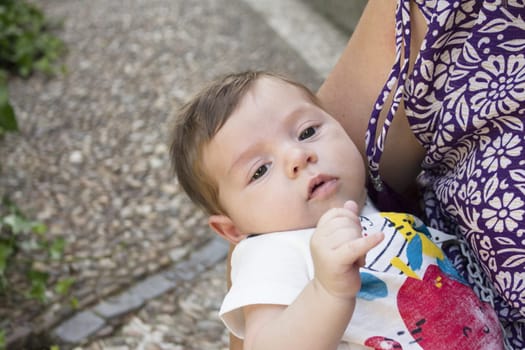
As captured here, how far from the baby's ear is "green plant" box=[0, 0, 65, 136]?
319cm

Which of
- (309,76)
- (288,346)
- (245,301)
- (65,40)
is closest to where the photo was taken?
(288,346)

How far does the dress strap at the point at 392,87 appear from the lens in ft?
4.60

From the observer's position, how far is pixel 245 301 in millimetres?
1307

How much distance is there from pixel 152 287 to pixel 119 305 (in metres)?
0.15

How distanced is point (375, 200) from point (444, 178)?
0.19m

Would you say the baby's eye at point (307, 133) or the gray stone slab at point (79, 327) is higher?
the baby's eye at point (307, 133)

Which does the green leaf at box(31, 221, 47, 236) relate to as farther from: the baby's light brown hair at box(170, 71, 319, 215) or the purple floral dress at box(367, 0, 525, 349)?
the purple floral dress at box(367, 0, 525, 349)

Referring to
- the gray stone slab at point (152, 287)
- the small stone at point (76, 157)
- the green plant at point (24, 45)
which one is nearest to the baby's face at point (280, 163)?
the gray stone slab at point (152, 287)

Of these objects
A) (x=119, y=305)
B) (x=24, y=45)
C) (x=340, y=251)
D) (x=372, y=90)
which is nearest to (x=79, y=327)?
(x=119, y=305)

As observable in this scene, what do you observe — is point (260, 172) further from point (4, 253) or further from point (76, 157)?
point (76, 157)

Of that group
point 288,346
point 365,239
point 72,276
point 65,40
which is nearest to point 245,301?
point 288,346

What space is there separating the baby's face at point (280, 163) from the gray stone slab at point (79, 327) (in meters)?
1.12

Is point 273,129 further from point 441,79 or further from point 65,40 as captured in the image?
point 65,40

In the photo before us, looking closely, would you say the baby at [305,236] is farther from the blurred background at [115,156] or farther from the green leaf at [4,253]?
the green leaf at [4,253]
